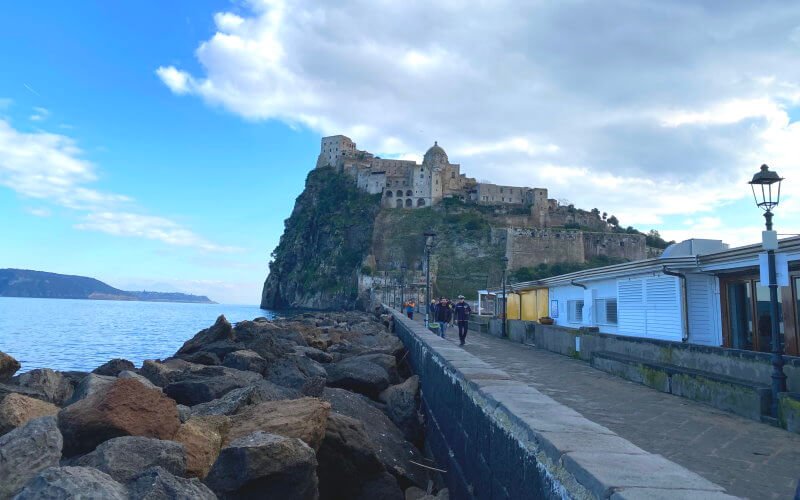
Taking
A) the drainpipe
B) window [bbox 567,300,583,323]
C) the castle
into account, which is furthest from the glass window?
the castle

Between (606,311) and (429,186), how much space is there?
78.9 metres

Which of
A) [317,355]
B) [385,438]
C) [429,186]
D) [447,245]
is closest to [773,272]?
[385,438]

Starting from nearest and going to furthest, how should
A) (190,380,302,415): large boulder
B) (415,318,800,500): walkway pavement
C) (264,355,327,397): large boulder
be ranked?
1. (415,318,800,500): walkway pavement
2. (190,380,302,415): large boulder
3. (264,355,327,397): large boulder

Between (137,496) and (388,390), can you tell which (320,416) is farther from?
(388,390)

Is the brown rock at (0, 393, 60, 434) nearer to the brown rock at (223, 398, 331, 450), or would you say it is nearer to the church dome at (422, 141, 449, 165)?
the brown rock at (223, 398, 331, 450)

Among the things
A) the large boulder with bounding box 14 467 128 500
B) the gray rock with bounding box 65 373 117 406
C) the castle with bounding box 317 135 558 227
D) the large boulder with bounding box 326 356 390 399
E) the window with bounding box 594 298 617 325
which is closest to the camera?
the large boulder with bounding box 14 467 128 500

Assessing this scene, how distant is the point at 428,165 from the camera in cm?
9806

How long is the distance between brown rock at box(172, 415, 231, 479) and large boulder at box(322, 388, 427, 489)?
1959 millimetres

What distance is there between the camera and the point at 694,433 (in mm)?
6285

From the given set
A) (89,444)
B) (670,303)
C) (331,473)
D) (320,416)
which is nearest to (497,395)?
(320,416)

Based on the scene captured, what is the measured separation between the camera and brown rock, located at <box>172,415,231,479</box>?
439 cm

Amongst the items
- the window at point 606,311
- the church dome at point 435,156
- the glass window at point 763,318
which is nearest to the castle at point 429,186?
the church dome at point 435,156

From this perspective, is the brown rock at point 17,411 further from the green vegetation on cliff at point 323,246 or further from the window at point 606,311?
the green vegetation on cliff at point 323,246

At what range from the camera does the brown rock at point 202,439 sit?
14.4 feet
